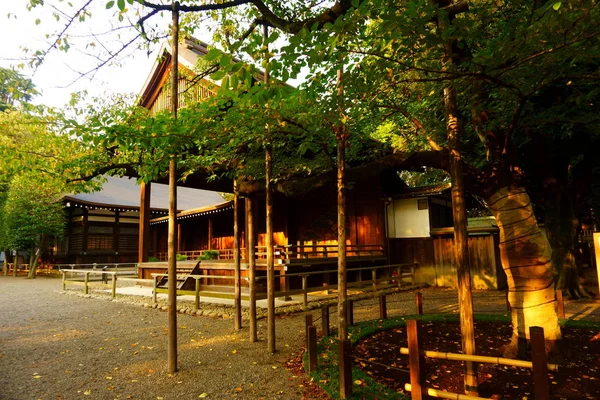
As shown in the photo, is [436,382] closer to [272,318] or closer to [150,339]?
[272,318]

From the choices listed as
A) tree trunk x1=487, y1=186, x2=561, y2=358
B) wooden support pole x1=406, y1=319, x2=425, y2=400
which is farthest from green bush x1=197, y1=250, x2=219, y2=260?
wooden support pole x1=406, y1=319, x2=425, y2=400

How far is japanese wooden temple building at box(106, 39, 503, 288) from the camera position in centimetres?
1317

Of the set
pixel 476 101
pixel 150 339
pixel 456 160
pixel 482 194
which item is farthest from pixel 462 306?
pixel 150 339

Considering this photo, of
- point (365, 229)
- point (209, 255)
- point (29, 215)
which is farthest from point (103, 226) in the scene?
point (365, 229)

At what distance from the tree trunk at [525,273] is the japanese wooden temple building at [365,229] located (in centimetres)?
744

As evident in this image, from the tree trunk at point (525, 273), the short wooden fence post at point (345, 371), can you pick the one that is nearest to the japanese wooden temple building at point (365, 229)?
the tree trunk at point (525, 273)

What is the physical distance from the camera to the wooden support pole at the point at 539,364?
2.56 meters

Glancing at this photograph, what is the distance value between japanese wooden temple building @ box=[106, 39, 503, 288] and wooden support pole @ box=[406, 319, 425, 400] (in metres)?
8.26

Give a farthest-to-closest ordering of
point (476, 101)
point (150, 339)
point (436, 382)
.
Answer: point (150, 339), point (476, 101), point (436, 382)

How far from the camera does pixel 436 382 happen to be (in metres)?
4.12

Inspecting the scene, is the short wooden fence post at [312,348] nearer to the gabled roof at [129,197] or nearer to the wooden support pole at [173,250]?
the wooden support pole at [173,250]

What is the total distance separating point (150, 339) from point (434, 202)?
12377mm

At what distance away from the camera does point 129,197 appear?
2483 centimetres

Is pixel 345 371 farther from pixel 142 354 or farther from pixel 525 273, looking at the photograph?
pixel 142 354
